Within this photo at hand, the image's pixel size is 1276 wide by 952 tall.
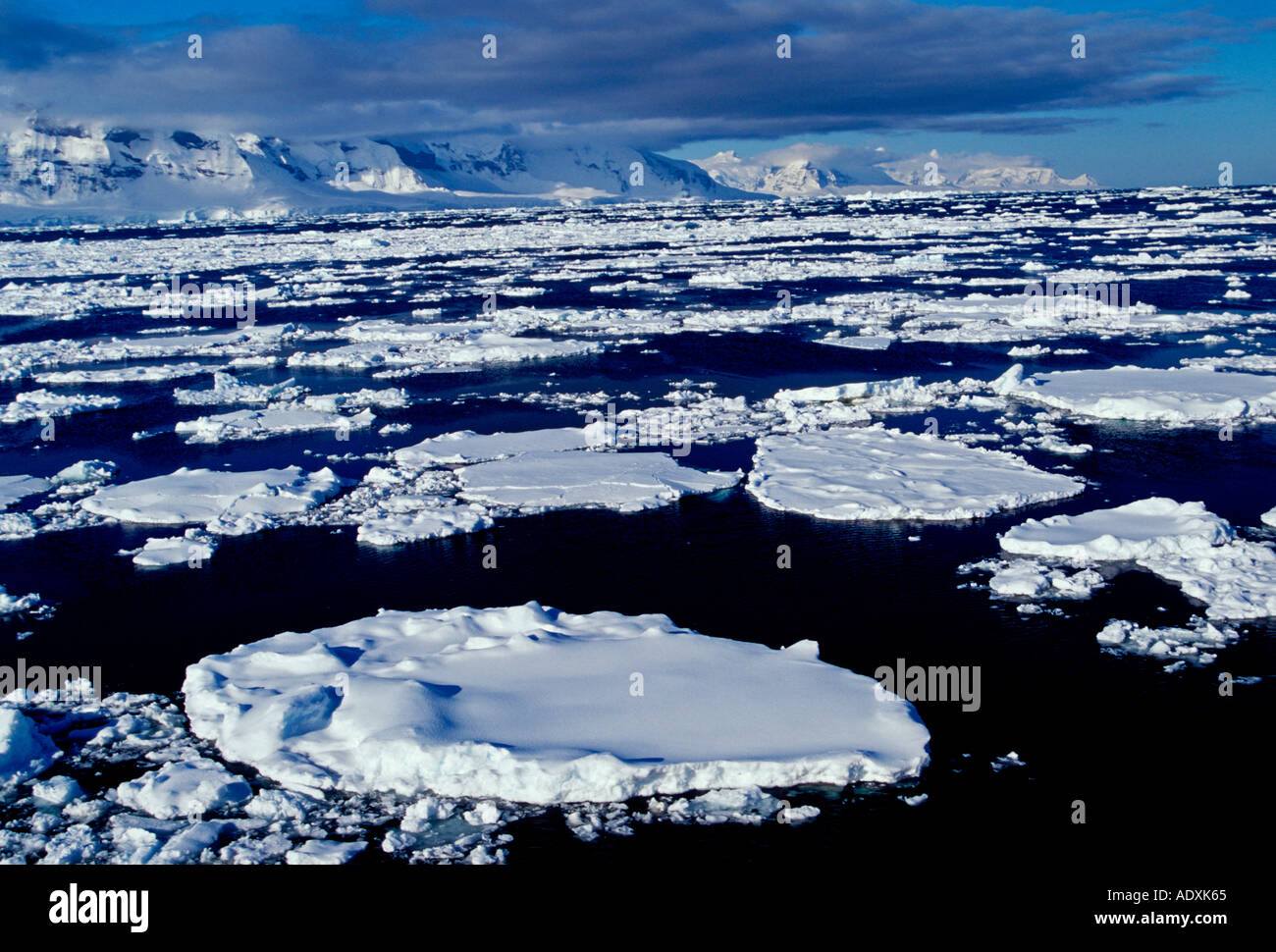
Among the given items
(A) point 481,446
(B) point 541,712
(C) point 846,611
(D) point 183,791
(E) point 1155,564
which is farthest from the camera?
(A) point 481,446

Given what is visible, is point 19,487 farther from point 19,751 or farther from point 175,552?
point 19,751

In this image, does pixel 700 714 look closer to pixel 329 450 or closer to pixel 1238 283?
pixel 329 450

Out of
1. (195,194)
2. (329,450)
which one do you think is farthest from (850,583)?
(195,194)

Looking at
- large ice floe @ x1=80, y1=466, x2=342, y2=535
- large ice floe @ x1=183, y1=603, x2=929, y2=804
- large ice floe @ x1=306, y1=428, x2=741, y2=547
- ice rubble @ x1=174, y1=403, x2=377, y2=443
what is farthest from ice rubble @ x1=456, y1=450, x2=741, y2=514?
ice rubble @ x1=174, y1=403, x2=377, y2=443

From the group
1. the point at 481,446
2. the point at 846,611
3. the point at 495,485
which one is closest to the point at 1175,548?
the point at 846,611

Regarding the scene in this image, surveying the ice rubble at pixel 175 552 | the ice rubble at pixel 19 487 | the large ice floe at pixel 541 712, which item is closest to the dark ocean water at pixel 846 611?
the ice rubble at pixel 175 552

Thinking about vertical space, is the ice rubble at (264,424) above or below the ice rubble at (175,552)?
above

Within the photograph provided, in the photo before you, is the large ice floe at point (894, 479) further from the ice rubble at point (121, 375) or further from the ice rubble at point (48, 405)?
the ice rubble at point (121, 375)
